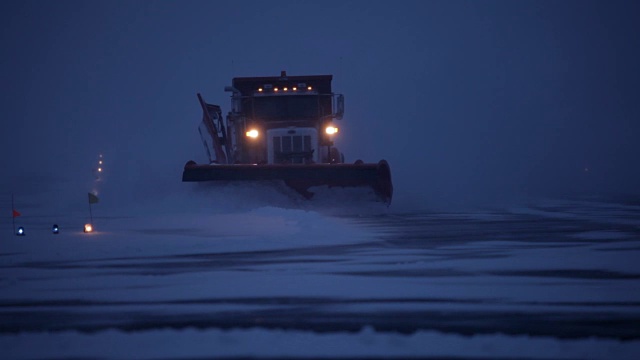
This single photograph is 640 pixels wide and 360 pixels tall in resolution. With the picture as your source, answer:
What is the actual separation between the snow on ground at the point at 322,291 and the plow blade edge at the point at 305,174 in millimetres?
3450

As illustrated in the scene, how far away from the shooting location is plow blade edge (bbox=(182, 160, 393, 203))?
663 inches

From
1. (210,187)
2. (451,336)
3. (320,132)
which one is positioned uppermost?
(320,132)

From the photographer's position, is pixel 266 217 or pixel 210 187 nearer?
pixel 266 217

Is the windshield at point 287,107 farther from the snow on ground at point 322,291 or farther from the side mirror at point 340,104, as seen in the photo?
the snow on ground at point 322,291

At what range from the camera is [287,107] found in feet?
65.0

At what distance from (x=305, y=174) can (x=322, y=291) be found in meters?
10.1

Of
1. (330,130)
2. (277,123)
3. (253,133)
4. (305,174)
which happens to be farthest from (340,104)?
(305,174)

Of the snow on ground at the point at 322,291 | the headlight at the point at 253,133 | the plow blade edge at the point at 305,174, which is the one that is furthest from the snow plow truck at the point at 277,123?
the snow on ground at the point at 322,291

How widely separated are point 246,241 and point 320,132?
9.27 meters

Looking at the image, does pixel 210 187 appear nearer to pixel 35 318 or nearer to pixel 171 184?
pixel 171 184

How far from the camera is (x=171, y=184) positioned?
19500 millimetres

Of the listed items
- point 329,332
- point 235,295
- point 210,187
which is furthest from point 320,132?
point 329,332

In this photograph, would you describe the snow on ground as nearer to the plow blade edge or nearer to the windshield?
the plow blade edge

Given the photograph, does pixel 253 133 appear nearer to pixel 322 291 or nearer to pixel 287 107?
pixel 287 107
